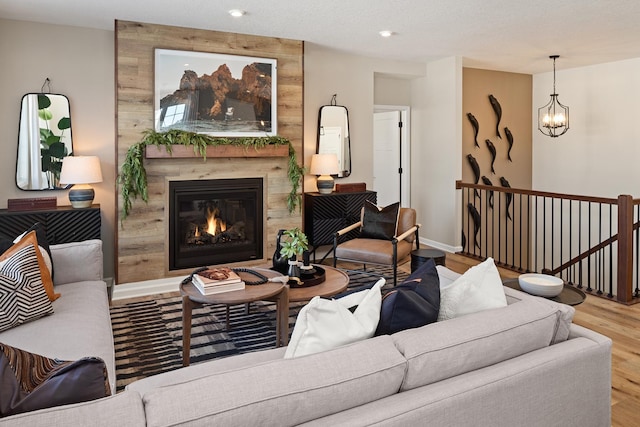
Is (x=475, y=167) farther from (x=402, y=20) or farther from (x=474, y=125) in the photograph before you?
(x=402, y=20)

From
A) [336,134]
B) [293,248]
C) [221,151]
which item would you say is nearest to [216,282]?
[293,248]

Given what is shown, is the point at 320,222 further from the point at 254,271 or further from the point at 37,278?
the point at 37,278

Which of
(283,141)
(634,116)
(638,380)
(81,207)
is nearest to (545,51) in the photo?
(634,116)

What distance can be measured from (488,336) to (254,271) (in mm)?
2107

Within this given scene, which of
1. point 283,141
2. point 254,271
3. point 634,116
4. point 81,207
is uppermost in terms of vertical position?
point 634,116

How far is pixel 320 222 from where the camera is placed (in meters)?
5.46

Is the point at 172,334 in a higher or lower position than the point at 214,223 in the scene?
lower

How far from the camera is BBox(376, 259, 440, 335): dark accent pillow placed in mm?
1594

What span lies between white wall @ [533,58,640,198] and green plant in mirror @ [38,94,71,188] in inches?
259

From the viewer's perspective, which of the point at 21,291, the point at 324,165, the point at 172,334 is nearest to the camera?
the point at 21,291

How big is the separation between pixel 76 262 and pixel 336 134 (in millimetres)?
3447

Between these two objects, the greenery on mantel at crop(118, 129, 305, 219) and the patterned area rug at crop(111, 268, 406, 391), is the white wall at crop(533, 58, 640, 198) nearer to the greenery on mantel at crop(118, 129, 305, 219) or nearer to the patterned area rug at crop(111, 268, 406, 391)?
the greenery on mantel at crop(118, 129, 305, 219)

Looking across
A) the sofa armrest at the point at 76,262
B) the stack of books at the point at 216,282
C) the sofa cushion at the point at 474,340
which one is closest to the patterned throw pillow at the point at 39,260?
the sofa armrest at the point at 76,262

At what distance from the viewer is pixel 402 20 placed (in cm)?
439
